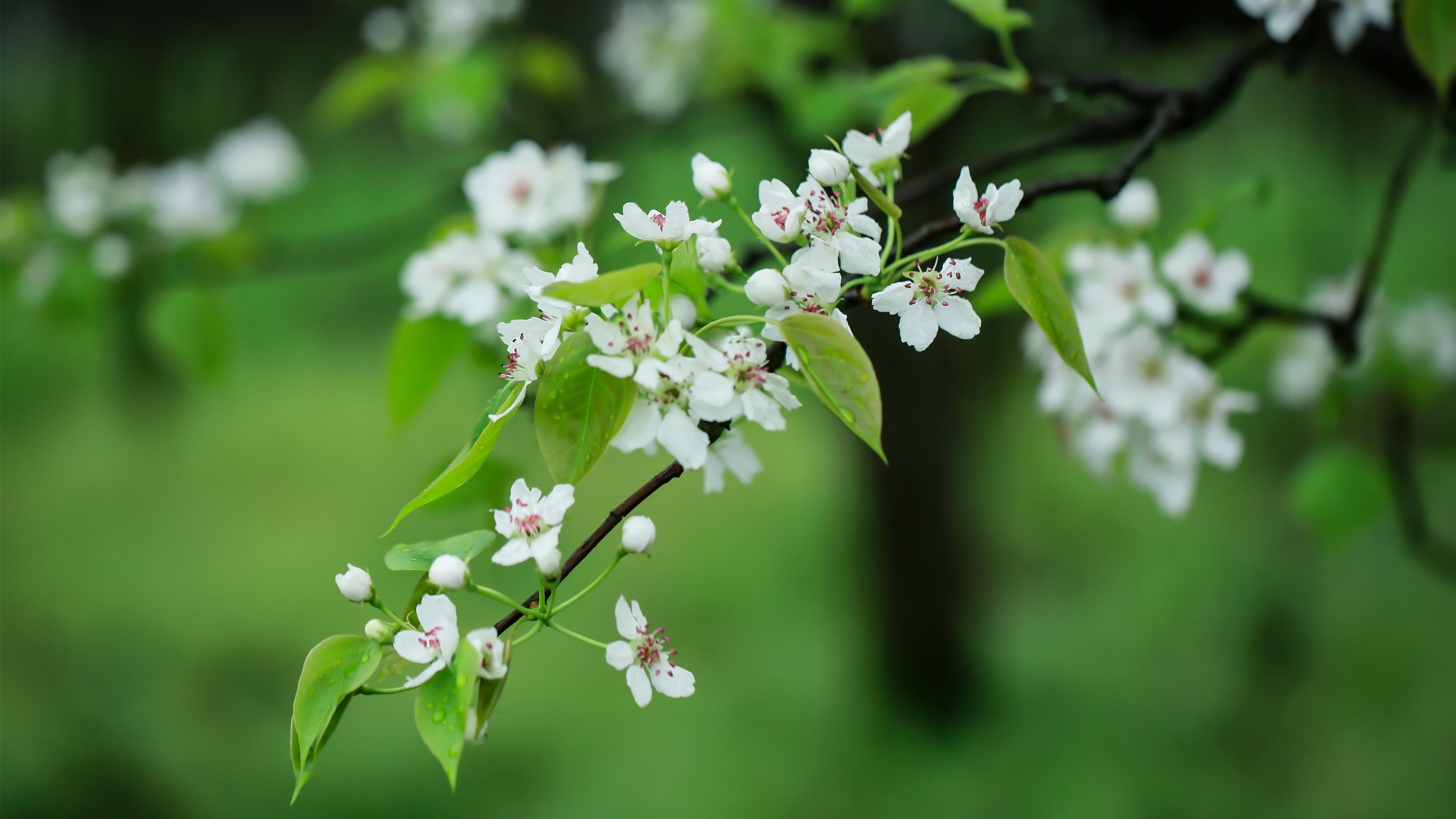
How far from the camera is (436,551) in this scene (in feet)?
1.91

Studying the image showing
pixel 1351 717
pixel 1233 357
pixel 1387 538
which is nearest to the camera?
pixel 1351 717

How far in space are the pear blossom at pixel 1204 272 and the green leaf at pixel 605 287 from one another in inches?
31.2

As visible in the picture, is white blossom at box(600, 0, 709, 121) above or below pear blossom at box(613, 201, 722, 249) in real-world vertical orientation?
below

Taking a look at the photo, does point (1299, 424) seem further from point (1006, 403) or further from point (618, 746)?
point (618, 746)

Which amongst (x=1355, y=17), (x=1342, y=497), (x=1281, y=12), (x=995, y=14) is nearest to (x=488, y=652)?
(x=995, y=14)

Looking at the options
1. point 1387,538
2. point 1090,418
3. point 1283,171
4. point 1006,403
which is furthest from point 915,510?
point 1283,171

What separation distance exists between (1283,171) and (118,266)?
4677 millimetres

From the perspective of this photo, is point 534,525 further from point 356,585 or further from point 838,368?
point 838,368

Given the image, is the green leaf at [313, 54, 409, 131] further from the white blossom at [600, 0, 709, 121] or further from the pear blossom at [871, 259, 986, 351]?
the pear blossom at [871, 259, 986, 351]

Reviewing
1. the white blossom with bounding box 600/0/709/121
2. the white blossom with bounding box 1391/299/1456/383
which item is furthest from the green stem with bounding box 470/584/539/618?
the white blossom with bounding box 1391/299/1456/383

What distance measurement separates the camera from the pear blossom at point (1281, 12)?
0.88 m

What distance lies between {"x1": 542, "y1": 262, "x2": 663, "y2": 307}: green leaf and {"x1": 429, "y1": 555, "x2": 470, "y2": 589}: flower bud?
17 cm

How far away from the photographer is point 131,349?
281 cm

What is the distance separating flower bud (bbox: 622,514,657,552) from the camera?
585 millimetres
